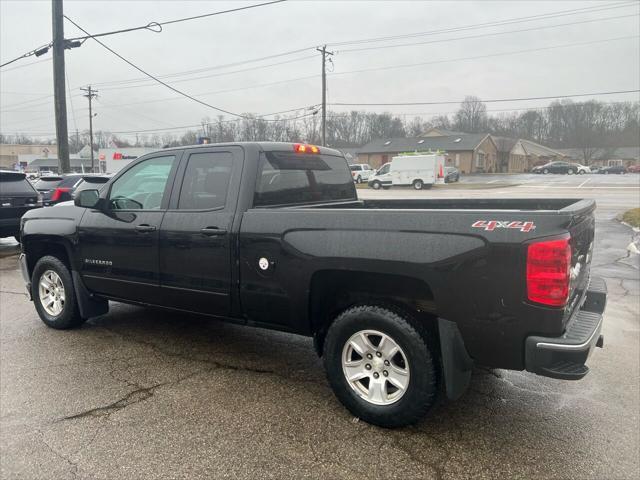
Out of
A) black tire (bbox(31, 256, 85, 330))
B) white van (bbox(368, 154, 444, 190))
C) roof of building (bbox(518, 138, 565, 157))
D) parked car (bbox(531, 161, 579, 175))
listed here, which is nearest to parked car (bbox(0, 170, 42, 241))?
black tire (bbox(31, 256, 85, 330))

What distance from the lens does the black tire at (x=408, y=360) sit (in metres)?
2.99

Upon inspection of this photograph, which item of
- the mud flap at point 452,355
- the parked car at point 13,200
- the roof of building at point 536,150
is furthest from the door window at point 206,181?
the roof of building at point 536,150

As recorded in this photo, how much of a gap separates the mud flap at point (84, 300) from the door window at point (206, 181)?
161 centimetres

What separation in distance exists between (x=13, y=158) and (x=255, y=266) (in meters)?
Result: 125

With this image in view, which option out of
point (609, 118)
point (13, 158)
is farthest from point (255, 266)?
point (13, 158)

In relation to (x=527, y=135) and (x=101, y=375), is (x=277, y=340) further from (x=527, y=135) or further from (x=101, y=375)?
(x=527, y=135)

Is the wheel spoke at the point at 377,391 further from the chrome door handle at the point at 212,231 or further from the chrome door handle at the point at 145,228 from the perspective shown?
the chrome door handle at the point at 145,228

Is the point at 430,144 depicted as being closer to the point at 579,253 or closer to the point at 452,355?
the point at 579,253

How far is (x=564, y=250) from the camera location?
2543mm

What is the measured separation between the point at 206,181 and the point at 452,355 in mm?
2396

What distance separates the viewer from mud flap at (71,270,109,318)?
4922mm

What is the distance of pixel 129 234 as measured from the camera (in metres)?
4.39

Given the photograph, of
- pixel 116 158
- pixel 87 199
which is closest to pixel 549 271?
pixel 87 199

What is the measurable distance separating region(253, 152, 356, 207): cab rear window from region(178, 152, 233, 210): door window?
0.98ft
